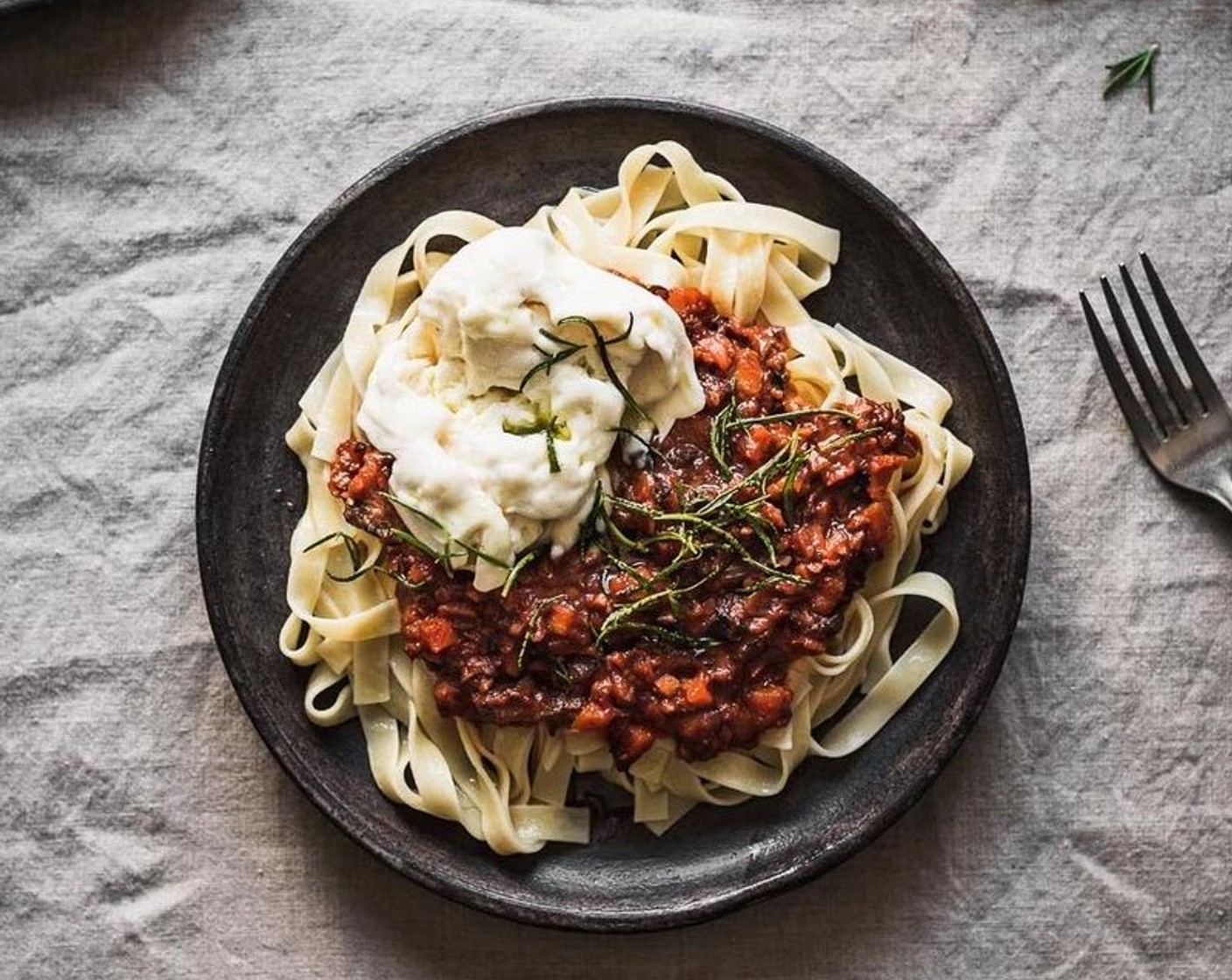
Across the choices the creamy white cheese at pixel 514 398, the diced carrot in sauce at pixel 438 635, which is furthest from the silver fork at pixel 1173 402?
the diced carrot in sauce at pixel 438 635

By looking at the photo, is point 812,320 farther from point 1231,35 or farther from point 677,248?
point 1231,35

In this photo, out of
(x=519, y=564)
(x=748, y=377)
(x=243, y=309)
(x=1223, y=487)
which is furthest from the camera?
(x=243, y=309)

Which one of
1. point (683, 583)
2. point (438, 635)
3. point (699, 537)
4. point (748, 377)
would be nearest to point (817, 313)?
point (748, 377)

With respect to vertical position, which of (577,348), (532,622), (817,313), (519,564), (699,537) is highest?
(817,313)

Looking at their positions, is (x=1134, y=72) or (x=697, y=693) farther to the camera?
(x=1134, y=72)

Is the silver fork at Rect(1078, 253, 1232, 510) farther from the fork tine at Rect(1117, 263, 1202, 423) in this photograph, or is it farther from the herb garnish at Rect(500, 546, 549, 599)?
the herb garnish at Rect(500, 546, 549, 599)

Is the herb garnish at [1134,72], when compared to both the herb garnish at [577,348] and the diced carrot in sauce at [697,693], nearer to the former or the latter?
the herb garnish at [577,348]

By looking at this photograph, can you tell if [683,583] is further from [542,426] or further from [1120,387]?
[1120,387]
